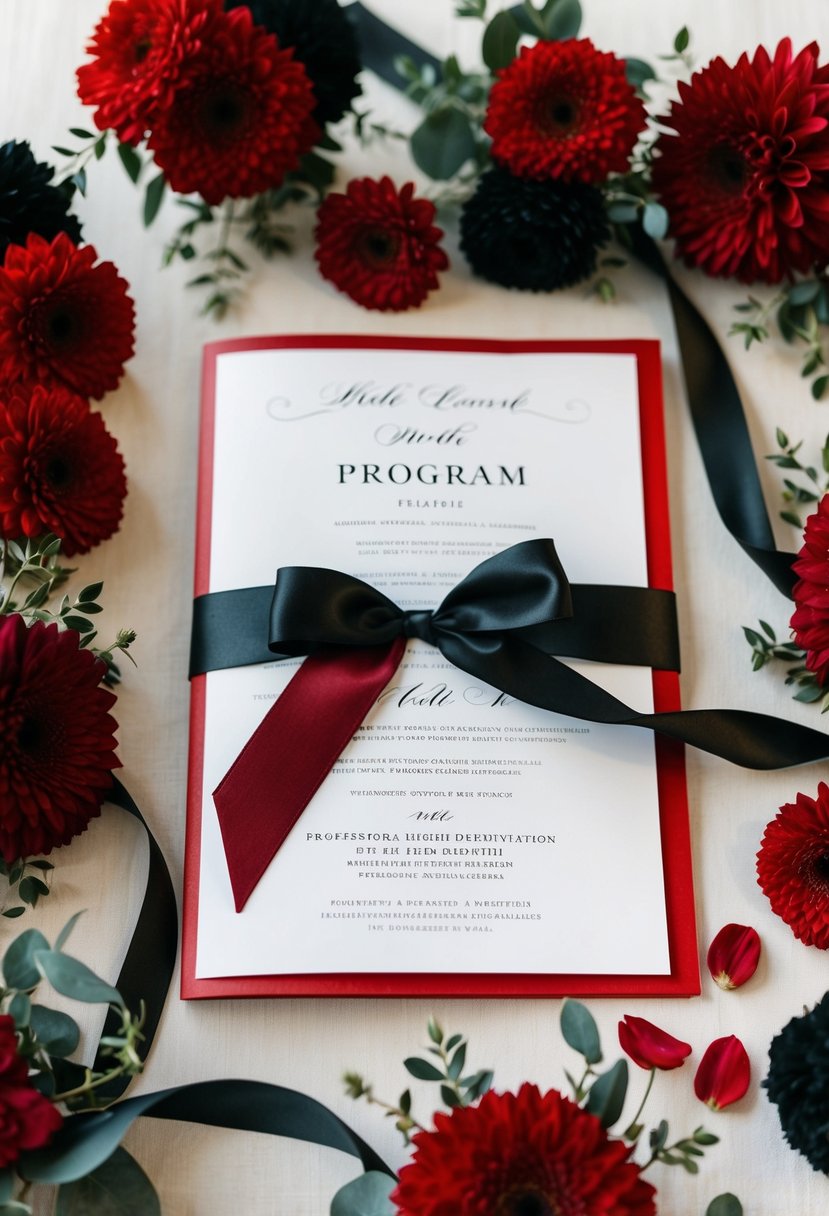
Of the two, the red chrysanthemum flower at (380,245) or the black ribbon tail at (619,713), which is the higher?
the red chrysanthemum flower at (380,245)

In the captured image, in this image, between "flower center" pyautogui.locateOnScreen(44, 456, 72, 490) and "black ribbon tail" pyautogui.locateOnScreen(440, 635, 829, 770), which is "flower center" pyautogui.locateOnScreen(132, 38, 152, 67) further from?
"black ribbon tail" pyautogui.locateOnScreen(440, 635, 829, 770)

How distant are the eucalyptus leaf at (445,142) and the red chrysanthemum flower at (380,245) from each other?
0.05 m

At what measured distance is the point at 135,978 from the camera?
731mm

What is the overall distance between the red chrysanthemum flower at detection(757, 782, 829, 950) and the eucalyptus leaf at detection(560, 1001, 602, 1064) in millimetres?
169

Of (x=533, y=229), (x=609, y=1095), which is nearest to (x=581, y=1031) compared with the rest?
(x=609, y=1095)

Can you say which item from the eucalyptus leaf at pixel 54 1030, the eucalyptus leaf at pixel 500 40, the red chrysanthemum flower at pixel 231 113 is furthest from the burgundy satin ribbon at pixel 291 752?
the eucalyptus leaf at pixel 500 40

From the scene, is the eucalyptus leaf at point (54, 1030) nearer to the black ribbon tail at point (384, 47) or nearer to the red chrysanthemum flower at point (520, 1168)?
the red chrysanthemum flower at point (520, 1168)

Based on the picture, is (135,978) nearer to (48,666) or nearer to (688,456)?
(48,666)

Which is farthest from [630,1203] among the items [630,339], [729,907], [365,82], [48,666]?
[365,82]

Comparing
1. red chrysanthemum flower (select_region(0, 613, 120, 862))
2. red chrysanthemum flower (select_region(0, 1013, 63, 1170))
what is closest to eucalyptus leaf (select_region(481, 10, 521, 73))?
red chrysanthemum flower (select_region(0, 613, 120, 862))

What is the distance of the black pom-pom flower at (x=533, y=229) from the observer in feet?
2.91

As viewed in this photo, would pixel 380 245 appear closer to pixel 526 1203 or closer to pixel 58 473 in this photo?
pixel 58 473

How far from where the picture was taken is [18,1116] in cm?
62

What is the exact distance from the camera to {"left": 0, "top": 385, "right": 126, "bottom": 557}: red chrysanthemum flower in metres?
0.78
